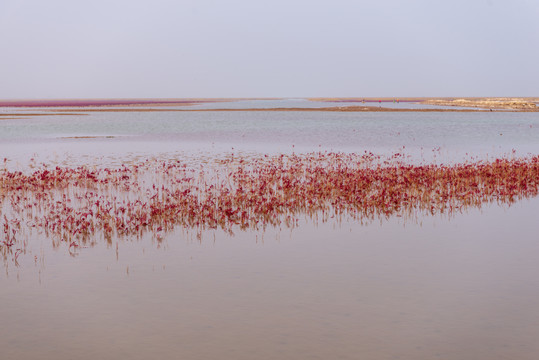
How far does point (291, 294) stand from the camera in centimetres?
989

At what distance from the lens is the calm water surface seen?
789 centimetres

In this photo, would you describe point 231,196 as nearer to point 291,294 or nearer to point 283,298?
point 291,294

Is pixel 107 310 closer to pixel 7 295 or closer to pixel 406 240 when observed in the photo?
pixel 7 295

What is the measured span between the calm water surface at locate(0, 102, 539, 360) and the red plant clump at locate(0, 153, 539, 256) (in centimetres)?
116

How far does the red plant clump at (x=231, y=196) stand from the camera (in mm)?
15289

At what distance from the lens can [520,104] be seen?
4879 inches

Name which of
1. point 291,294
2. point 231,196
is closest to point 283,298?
point 291,294

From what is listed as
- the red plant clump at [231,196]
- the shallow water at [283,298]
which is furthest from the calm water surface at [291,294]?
the red plant clump at [231,196]

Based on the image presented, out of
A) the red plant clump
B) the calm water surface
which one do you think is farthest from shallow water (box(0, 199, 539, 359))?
the red plant clump

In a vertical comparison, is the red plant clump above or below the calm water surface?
above

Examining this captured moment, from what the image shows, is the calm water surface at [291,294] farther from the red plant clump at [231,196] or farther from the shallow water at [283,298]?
the red plant clump at [231,196]

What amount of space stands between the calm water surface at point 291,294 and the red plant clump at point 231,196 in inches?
45.5

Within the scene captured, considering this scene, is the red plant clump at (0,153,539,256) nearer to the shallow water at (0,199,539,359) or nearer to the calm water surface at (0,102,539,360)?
the calm water surface at (0,102,539,360)

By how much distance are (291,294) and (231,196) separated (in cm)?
854
